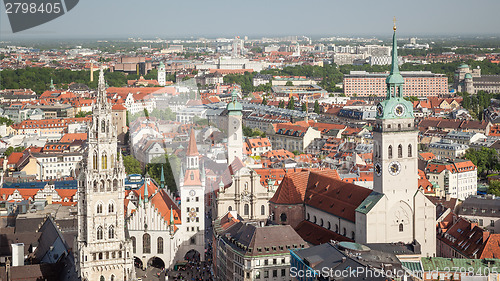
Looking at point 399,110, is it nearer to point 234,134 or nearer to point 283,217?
point 283,217

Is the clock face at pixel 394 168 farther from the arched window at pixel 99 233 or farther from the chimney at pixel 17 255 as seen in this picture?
the chimney at pixel 17 255

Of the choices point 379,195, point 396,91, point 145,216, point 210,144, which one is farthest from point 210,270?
point 210,144

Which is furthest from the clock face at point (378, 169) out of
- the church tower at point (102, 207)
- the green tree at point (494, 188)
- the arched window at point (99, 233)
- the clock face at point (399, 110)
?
the green tree at point (494, 188)

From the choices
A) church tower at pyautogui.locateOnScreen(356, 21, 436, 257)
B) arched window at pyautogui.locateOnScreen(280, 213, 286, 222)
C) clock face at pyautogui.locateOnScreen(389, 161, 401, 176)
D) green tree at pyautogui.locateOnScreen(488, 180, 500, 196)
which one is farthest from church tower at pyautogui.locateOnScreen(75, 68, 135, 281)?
green tree at pyautogui.locateOnScreen(488, 180, 500, 196)

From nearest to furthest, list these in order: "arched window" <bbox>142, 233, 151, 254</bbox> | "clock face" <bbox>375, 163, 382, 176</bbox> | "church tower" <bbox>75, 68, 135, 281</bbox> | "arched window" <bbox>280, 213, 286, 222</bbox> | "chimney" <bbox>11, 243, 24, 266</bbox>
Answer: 1. "church tower" <bbox>75, 68, 135, 281</bbox>
2. "chimney" <bbox>11, 243, 24, 266</bbox>
3. "clock face" <bbox>375, 163, 382, 176</bbox>
4. "arched window" <bbox>142, 233, 151, 254</bbox>
5. "arched window" <bbox>280, 213, 286, 222</bbox>

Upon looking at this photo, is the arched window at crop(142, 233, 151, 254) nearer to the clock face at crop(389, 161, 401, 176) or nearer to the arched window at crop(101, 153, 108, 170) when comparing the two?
the arched window at crop(101, 153, 108, 170)

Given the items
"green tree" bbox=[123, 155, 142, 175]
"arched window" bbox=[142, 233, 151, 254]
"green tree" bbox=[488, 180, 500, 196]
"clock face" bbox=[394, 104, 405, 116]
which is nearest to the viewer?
"clock face" bbox=[394, 104, 405, 116]
